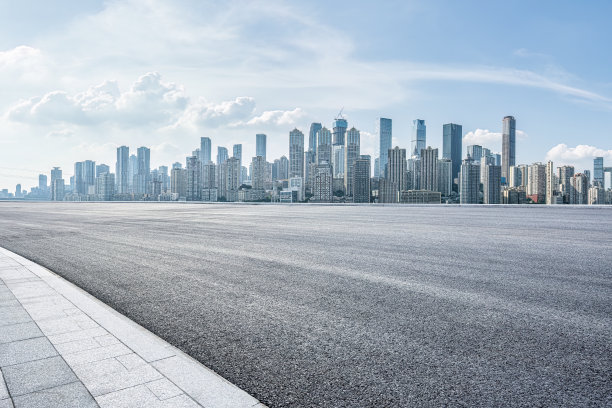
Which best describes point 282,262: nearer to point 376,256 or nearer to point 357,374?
point 376,256

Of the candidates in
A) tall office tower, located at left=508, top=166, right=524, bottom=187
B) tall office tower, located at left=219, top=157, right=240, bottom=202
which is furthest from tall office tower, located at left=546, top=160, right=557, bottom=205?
tall office tower, located at left=219, top=157, right=240, bottom=202

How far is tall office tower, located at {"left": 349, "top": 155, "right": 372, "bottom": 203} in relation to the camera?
13862 cm

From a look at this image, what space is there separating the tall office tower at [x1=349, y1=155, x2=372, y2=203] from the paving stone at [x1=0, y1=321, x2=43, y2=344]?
13253 cm

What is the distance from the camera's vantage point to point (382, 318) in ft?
15.4

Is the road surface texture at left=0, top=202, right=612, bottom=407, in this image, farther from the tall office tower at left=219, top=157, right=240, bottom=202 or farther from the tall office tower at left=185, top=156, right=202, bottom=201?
the tall office tower at left=185, top=156, right=202, bottom=201

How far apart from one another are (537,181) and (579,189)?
19.1m

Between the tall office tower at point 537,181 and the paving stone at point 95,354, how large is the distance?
12465 centimetres

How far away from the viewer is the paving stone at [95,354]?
3.52 meters

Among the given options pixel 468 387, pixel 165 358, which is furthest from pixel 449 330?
pixel 165 358

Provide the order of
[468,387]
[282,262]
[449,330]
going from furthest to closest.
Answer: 1. [282,262]
2. [449,330]
3. [468,387]

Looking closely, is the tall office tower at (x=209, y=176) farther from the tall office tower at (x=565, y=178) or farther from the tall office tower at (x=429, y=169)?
the tall office tower at (x=565, y=178)

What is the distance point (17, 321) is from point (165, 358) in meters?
2.49

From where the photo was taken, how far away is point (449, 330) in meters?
4.26

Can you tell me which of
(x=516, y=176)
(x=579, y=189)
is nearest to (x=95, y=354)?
(x=579, y=189)
